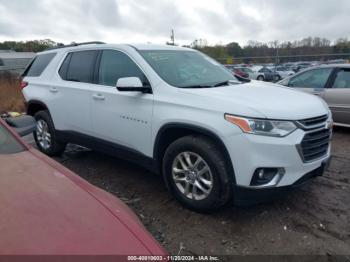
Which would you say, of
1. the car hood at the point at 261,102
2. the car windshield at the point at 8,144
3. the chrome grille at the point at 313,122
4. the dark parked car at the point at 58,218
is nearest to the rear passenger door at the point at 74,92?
the car hood at the point at 261,102

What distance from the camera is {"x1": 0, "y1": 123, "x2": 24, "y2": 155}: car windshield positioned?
246 centimetres

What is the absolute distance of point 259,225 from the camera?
11.0 ft

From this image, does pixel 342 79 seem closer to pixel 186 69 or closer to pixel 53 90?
pixel 186 69

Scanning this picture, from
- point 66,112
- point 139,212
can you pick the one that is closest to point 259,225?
point 139,212

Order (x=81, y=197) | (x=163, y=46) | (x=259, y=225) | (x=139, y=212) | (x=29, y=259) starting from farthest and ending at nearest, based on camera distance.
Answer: (x=163, y=46), (x=139, y=212), (x=259, y=225), (x=81, y=197), (x=29, y=259)

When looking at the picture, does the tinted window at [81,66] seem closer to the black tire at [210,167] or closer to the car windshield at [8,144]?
the black tire at [210,167]

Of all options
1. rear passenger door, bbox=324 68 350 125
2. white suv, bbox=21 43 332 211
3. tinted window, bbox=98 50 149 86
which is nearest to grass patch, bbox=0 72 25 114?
white suv, bbox=21 43 332 211

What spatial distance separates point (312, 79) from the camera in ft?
24.2

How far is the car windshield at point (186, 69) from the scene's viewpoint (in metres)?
3.93

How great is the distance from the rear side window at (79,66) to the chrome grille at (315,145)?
9.54ft

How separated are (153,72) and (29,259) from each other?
2.83 m

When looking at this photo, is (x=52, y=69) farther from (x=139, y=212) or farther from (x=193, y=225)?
(x=193, y=225)

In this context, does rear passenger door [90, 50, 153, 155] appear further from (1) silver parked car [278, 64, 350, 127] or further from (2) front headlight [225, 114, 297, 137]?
(1) silver parked car [278, 64, 350, 127]

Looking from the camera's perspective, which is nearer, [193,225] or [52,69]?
[193,225]
